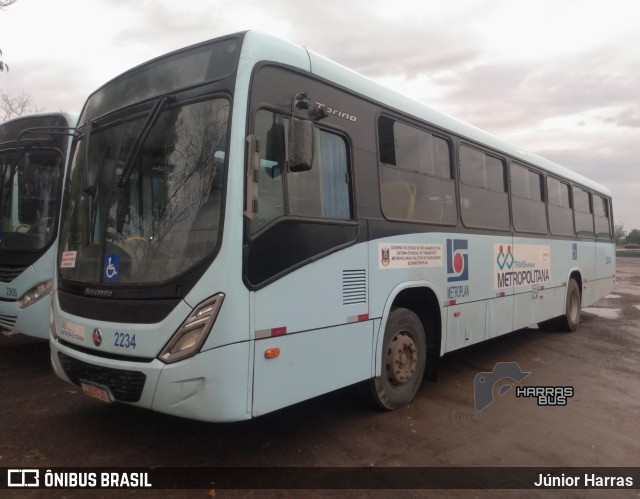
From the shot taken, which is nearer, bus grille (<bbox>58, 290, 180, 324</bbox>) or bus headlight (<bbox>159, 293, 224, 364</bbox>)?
bus headlight (<bbox>159, 293, 224, 364</bbox>)

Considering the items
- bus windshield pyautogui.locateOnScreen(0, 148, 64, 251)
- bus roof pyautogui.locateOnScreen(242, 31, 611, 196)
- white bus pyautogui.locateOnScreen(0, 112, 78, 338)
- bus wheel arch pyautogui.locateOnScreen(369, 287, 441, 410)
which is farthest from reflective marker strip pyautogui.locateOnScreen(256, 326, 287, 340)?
bus windshield pyautogui.locateOnScreen(0, 148, 64, 251)

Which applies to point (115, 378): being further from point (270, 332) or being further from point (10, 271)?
point (10, 271)

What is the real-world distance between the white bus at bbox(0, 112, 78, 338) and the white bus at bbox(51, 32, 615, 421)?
2.05 meters

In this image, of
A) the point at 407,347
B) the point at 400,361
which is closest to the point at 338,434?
the point at 400,361

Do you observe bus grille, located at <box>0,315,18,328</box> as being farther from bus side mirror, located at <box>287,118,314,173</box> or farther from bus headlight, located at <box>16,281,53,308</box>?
bus side mirror, located at <box>287,118,314,173</box>

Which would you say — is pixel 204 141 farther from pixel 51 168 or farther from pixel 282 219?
pixel 51 168

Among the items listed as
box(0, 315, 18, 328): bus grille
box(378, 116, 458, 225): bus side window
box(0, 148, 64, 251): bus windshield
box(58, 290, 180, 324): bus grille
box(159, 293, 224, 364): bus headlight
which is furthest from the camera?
box(0, 148, 64, 251): bus windshield

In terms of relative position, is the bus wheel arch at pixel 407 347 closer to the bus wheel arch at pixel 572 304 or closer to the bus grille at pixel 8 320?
the bus grille at pixel 8 320

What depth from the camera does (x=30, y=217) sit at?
6.47 meters

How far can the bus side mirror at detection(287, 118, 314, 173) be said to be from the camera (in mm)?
3391

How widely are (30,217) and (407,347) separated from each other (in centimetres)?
523

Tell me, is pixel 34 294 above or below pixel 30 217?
below
